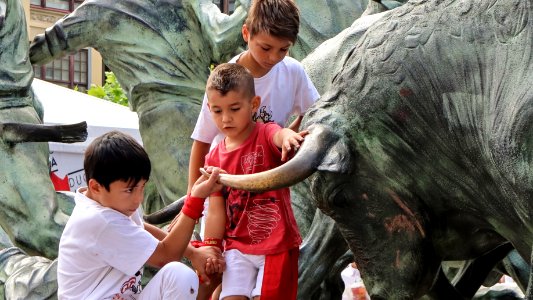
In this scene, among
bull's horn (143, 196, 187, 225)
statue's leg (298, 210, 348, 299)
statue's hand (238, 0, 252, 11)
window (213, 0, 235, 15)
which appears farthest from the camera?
window (213, 0, 235, 15)

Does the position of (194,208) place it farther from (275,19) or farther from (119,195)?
(275,19)

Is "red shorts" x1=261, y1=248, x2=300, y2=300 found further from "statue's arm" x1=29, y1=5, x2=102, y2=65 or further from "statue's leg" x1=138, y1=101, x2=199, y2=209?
"statue's arm" x1=29, y1=5, x2=102, y2=65

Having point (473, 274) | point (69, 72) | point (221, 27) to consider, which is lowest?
point (69, 72)

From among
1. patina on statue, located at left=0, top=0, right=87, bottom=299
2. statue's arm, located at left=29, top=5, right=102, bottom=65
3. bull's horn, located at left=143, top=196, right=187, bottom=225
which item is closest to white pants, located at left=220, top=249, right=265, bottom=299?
bull's horn, located at left=143, top=196, right=187, bottom=225

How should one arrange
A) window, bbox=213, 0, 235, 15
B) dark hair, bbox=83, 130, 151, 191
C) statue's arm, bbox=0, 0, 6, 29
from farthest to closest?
window, bbox=213, 0, 235, 15, statue's arm, bbox=0, 0, 6, 29, dark hair, bbox=83, 130, 151, 191

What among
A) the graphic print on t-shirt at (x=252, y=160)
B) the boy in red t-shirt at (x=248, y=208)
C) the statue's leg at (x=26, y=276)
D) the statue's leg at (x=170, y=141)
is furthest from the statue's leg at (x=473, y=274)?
the statue's leg at (x=170, y=141)

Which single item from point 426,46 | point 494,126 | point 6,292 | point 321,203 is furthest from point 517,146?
point 6,292

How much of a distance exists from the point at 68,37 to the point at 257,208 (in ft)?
15.6

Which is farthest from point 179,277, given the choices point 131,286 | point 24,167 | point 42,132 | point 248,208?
point 24,167

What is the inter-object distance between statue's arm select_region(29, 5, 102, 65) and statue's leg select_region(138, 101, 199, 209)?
0.66 metres

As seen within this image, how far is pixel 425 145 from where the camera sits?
5.41 metres

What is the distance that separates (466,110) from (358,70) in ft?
1.69

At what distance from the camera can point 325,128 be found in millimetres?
5520

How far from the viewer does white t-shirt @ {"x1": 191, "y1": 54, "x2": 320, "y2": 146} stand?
18.8ft
